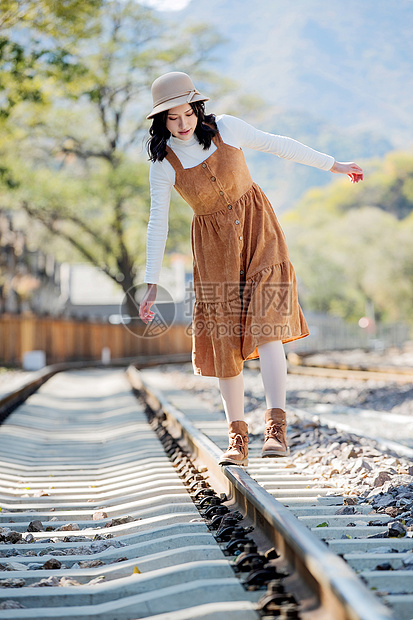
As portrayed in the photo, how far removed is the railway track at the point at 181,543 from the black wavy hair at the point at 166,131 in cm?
142

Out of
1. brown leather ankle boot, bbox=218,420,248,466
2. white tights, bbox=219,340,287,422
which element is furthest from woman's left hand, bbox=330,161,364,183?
brown leather ankle boot, bbox=218,420,248,466

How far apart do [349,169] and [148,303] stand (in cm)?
109

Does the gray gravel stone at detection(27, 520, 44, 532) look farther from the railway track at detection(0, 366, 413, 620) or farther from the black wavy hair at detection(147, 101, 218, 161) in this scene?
the black wavy hair at detection(147, 101, 218, 161)

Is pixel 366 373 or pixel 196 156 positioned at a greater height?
pixel 196 156

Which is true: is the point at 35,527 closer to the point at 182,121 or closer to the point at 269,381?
the point at 269,381

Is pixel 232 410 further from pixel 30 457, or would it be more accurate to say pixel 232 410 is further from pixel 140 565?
pixel 30 457

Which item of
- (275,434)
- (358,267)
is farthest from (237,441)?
(358,267)

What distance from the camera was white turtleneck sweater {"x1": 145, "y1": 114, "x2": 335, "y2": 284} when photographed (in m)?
3.28

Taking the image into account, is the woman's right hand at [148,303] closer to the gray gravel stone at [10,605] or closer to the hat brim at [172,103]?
the hat brim at [172,103]

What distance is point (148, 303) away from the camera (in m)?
3.38

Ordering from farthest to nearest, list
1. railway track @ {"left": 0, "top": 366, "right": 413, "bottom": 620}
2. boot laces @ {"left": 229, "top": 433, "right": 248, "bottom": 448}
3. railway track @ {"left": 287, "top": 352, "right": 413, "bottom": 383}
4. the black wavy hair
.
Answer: railway track @ {"left": 287, "top": 352, "right": 413, "bottom": 383} → boot laces @ {"left": 229, "top": 433, "right": 248, "bottom": 448} → the black wavy hair → railway track @ {"left": 0, "top": 366, "right": 413, "bottom": 620}

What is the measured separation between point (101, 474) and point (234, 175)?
2.14 metres

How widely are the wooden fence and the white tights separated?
15111 millimetres

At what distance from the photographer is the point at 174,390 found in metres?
11.4
